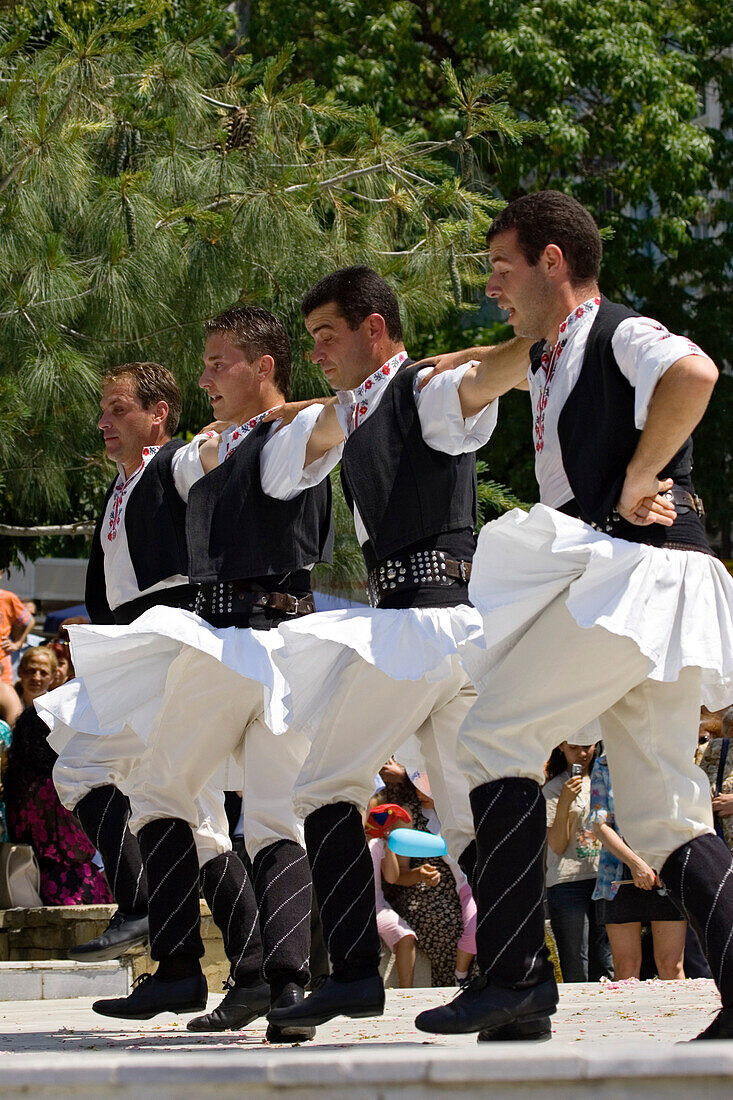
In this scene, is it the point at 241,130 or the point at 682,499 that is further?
the point at 241,130

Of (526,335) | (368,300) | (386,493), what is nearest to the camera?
(526,335)

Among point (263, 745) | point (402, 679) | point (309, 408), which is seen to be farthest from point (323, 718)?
point (309, 408)

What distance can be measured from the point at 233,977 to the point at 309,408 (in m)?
1.71

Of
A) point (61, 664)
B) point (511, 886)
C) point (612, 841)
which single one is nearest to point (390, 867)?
point (612, 841)

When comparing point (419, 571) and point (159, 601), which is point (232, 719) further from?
point (159, 601)

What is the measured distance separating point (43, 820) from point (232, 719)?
358cm

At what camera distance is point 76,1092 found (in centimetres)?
236

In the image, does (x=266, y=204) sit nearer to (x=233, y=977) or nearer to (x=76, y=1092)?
(x=233, y=977)

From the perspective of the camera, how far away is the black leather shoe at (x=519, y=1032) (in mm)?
3053

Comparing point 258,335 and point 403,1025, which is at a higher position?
point 258,335

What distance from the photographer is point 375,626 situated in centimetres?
371

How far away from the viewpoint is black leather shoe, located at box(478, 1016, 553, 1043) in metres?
3.05

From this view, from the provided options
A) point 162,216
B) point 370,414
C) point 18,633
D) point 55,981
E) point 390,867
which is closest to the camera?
point 370,414

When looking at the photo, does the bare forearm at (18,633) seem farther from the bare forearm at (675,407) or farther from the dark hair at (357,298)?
the bare forearm at (675,407)
